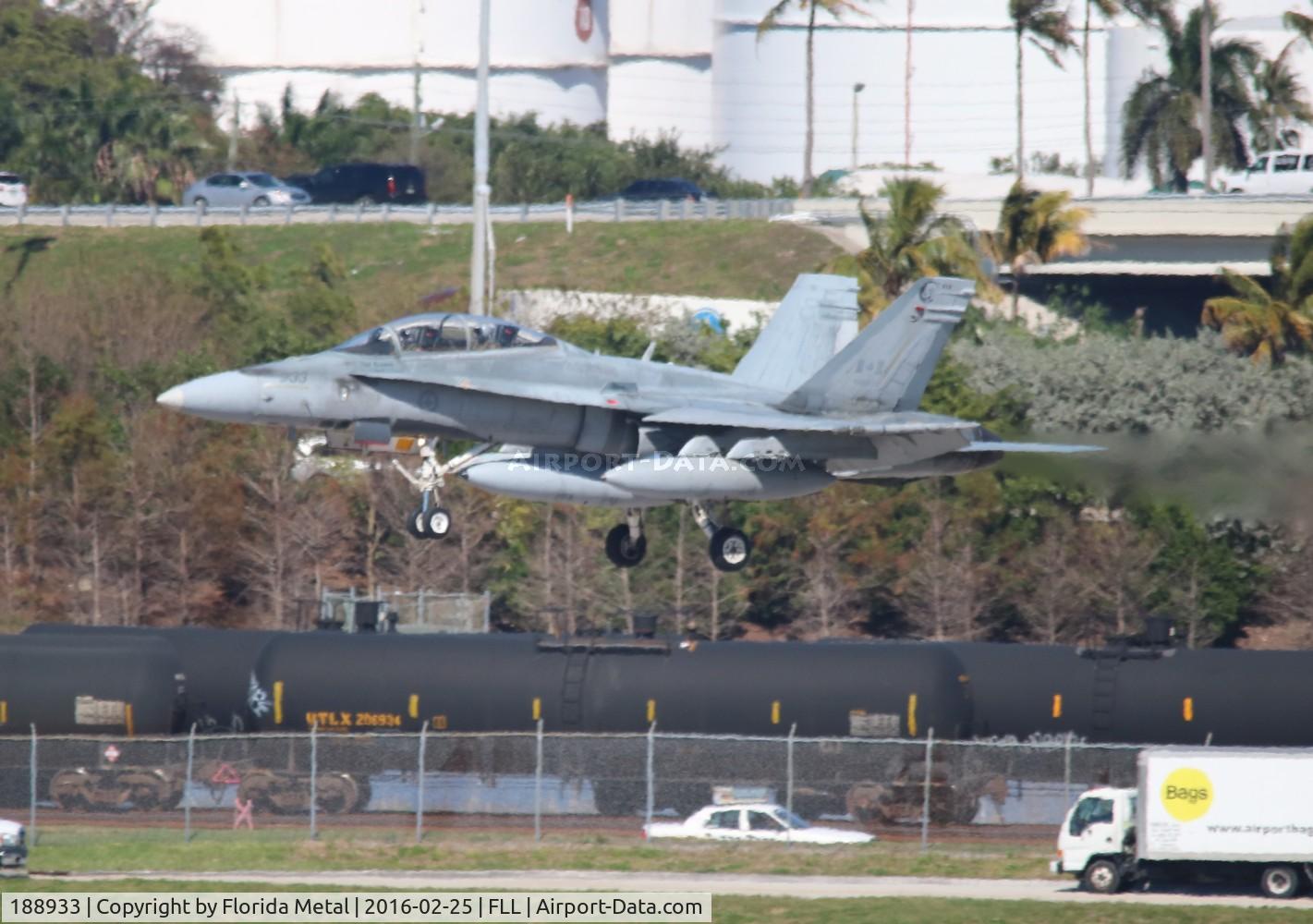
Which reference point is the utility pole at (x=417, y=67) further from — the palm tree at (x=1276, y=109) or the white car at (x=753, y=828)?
the white car at (x=753, y=828)

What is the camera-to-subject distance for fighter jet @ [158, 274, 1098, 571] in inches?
1117

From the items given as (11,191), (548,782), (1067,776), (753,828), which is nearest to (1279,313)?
(1067,776)

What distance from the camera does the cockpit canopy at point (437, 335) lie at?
28.7 m

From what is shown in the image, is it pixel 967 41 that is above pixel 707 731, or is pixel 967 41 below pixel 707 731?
above

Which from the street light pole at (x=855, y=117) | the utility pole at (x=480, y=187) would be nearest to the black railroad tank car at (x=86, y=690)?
the utility pole at (x=480, y=187)

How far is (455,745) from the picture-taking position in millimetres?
30719

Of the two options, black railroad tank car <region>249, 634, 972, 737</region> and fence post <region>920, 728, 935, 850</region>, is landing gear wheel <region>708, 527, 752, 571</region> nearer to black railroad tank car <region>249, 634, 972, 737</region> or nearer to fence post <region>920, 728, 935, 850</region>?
black railroad tank car <region>249, 634, 972, 737</region>

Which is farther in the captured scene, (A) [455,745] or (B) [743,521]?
(B) [743,521]

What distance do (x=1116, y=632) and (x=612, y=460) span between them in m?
18.9

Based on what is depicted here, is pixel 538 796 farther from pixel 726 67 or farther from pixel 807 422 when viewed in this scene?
pixel 726 67

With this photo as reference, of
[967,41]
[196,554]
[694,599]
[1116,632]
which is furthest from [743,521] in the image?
[967,41]

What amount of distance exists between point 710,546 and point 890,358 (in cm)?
407

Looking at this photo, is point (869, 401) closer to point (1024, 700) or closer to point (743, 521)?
point (1024, 700)

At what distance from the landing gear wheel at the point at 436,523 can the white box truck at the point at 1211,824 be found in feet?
31.6
